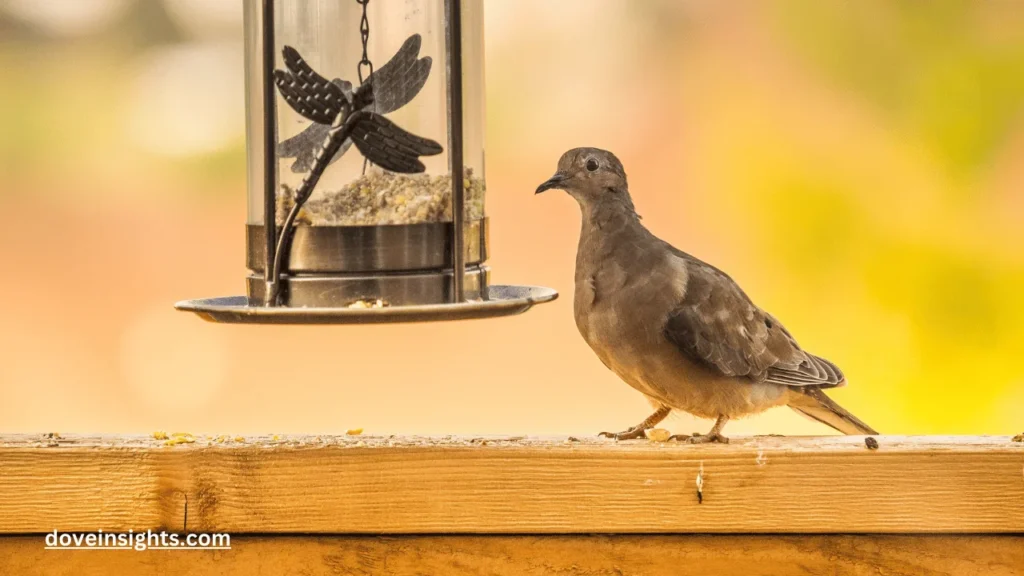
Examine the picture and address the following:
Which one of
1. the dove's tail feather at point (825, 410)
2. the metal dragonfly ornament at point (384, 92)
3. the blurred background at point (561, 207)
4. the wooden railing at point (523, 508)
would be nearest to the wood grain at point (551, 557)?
the wooden railing at point (523, 508)

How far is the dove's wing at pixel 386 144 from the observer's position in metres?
3.38

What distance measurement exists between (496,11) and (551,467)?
3.48 m

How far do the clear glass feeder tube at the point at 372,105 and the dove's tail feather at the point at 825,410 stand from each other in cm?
148

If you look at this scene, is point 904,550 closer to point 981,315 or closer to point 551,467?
point 551,467

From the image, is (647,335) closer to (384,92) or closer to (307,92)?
(384,92)

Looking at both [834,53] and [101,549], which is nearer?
[101,549]

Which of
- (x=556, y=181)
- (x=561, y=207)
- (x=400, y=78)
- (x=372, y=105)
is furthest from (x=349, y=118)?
(x=561, y=207)

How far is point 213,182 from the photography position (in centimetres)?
587

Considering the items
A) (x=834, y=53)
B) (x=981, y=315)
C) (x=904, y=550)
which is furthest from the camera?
(x=834, y=53)

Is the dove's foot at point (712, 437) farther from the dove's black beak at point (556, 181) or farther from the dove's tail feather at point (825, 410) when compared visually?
the dove's black beak at point (556, 181)

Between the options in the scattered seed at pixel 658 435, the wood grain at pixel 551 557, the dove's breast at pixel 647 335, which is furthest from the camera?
the dove's breast at pixel 647 335

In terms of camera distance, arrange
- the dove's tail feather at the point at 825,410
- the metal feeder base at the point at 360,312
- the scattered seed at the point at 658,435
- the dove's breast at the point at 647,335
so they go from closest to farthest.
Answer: the metal feeder base at the point at 360,312
the scattered seed at the point at 658,435
the dove's breast at the point at 647,335
the dove's tail feather at the point at 825,410

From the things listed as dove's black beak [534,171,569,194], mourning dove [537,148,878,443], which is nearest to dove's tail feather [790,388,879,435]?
mourning dove [537,148,878,443]

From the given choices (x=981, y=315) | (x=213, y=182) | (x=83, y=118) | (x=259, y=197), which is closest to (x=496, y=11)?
(x=213, y=182)
